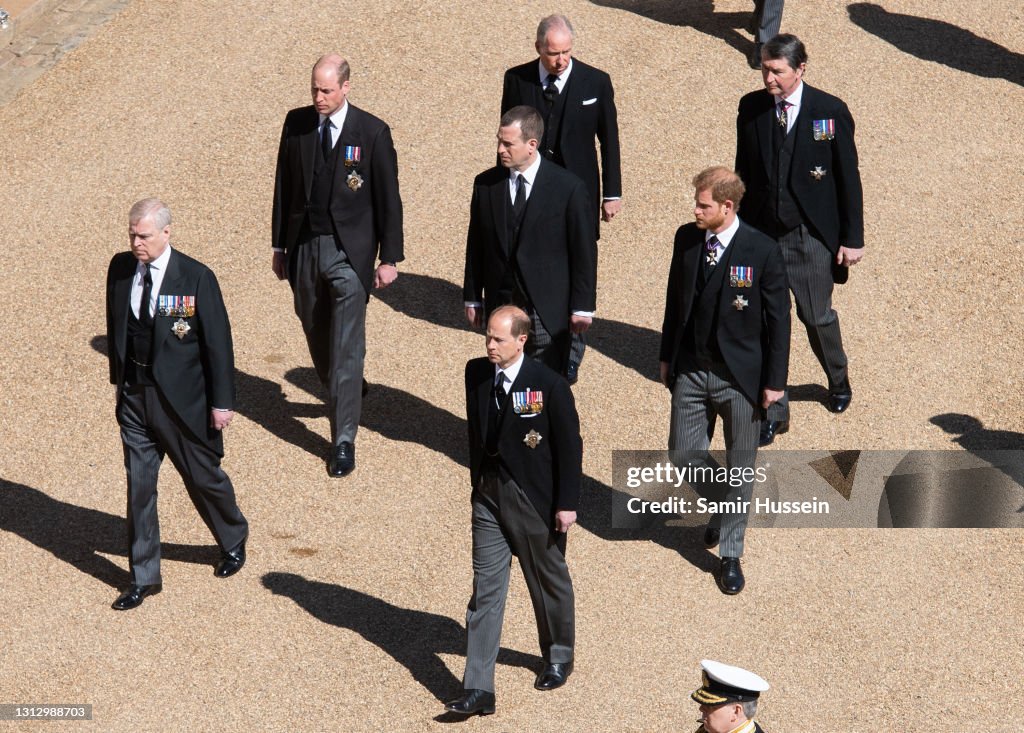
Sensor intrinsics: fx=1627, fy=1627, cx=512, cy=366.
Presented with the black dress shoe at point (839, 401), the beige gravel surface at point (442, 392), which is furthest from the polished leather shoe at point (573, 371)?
the black dress shoe at point (839, 401)

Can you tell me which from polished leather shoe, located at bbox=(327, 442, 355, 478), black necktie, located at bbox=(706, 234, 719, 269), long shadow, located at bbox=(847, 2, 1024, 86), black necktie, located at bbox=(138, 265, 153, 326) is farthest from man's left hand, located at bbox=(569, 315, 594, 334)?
long shadow, located at bbox=(847, 2, 1024, 86)

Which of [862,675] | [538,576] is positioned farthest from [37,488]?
[862,675]

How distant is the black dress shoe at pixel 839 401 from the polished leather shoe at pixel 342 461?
9.47 feet

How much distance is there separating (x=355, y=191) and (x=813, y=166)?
259cm

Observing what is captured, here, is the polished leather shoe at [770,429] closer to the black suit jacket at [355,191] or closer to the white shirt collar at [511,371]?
the black suit jacket at [355,191]

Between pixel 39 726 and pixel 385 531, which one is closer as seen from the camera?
pixel 39 726

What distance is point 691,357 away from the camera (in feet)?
27.1

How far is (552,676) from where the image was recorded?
758 centimetres

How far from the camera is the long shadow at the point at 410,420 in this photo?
9.49 meters

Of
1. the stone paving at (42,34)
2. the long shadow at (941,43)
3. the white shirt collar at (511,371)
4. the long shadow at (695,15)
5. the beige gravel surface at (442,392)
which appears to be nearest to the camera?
the white shirt collar at (511,371)

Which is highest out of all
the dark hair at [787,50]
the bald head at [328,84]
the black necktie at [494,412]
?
the dark hair at [787,50]

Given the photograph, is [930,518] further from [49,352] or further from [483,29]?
[483,29]

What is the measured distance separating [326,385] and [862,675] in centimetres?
361

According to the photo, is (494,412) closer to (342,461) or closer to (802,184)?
(342,461)
